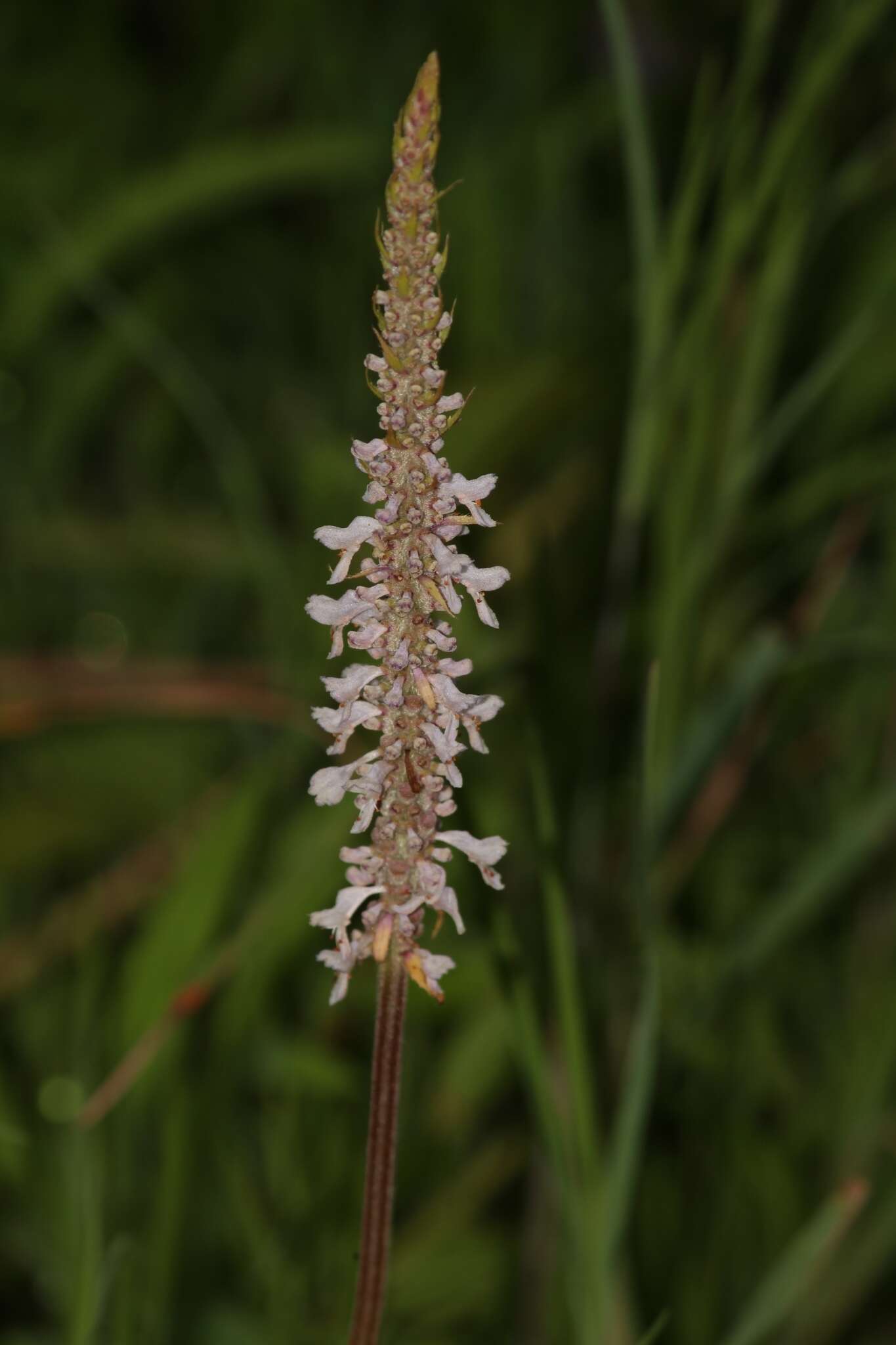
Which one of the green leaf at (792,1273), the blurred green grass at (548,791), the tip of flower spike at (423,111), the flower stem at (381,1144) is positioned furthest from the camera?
the blurred green grass at (548,791)

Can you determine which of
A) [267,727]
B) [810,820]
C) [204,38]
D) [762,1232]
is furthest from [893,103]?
[204,38]

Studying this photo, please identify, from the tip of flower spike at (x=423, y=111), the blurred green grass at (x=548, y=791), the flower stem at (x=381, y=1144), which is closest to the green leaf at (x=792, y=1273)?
the blurred green grass at (x=548, y=791)

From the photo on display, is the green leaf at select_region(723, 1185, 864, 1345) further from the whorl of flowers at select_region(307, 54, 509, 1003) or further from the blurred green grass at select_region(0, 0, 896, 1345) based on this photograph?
the whorl of flowers at select_region(307, 54, 509, 1003)

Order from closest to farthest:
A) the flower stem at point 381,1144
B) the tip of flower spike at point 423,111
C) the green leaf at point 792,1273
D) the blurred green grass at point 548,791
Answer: the tip of flower spike at point 423,111
the flower stem at point 381,1144
the green leaf at point 792,1273
the blurred green grass at point 548,791

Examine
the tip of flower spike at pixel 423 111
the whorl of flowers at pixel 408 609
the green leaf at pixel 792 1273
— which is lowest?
the green leaf at pixel 792 1273

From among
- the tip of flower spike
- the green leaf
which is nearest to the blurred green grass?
the green leaf

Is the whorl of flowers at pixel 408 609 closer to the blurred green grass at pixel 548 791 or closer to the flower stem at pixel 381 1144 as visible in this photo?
the flower stem at pixel 381 1144

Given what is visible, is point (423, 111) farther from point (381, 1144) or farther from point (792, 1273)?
point (792, 1273)

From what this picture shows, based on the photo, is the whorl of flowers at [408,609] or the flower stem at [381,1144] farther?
the flower stem at [381,1144]
